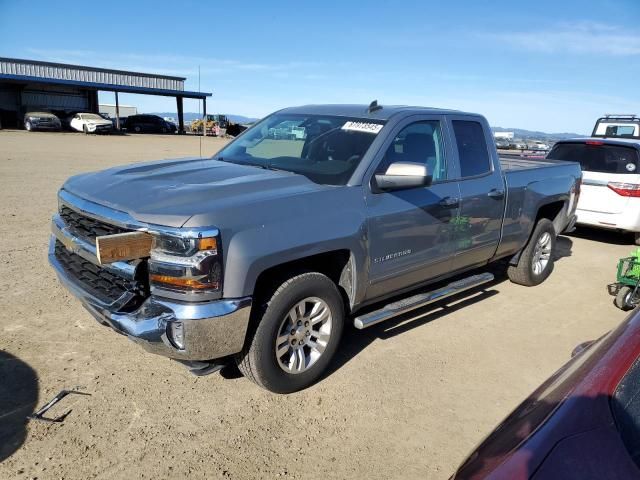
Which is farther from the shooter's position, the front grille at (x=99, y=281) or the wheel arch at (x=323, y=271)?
the wheel arch at (x=323, y=271)

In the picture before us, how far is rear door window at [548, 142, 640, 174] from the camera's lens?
26.9ft

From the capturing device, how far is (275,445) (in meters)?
2.98

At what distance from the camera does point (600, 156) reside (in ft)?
28.3

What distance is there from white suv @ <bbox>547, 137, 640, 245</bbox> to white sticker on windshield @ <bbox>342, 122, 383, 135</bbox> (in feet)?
19.4

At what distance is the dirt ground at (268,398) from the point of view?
9.24 feet

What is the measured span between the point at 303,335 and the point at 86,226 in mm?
1669

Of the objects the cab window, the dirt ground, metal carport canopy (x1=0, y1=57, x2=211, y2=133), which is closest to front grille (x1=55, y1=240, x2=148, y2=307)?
the dirt ground

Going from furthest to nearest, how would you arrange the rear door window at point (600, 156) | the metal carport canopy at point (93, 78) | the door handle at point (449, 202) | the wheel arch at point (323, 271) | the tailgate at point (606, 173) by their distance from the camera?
the metal carport canopy at point (93, 78)
the rear door window at point (600, 156)
the tailgate at point (606, 173)
the door handle at point (449, 202)
the wheel arch at point (323, 271)

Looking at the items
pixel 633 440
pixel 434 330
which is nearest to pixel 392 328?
pixel 434 330

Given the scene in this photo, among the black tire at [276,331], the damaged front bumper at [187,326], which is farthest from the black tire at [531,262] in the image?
the damaged front bumper at [187,326]

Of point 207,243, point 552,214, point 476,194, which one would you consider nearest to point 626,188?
point 552,214

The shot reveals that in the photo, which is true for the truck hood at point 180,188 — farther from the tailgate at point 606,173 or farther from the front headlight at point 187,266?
the tailgate at point 606,173

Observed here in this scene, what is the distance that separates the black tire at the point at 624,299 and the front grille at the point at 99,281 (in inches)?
201

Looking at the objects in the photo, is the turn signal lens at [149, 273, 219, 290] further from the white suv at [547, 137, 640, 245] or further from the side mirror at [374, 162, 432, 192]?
the white suv at [547, 137, 640, 245]
